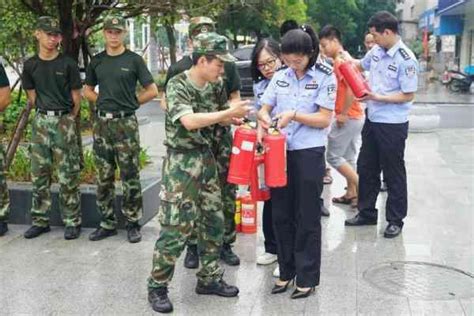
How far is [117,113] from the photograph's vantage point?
4938 mm

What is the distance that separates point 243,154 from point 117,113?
5.47ft

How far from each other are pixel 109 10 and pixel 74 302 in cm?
316

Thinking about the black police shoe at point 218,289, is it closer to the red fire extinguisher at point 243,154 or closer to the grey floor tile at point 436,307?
the red fire extinguisher at point 243,154

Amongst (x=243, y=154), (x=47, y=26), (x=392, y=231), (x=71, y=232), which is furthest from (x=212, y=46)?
(x=392, y=231)

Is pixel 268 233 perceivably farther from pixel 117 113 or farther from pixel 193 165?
pixel 117 113

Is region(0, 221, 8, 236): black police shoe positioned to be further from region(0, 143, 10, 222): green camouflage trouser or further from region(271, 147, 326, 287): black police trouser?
region(271, 147, 326, 287): black police trouser

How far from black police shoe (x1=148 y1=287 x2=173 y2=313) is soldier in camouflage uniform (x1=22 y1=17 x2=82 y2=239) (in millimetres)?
1655

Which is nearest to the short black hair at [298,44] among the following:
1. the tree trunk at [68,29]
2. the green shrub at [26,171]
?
the green shrub at [26,171]

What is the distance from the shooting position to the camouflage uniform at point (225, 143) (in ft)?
14.1

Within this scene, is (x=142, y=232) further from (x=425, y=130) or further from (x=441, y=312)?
(x=425, y=130)

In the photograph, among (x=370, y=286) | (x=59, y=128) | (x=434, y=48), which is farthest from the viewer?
(x=434, y=48)

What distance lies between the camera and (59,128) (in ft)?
16.7

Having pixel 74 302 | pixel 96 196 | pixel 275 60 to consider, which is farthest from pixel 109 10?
pixel 74 302

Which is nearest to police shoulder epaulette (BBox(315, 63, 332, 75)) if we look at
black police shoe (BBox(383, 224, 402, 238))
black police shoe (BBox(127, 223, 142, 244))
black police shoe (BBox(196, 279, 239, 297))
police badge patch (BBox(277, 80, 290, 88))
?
police badge patch (BBox(277, 80, 290, 88))
